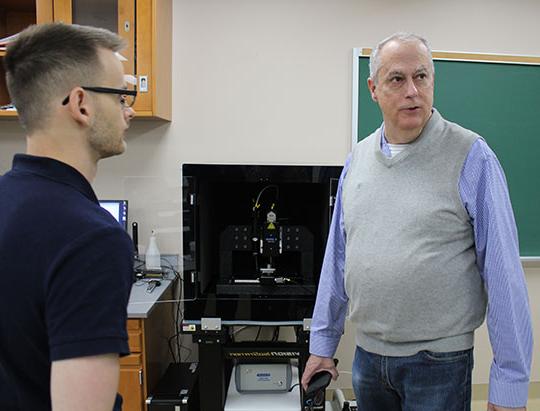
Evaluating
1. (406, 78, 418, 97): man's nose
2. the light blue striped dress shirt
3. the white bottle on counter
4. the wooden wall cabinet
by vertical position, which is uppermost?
the wooden wall cabinet

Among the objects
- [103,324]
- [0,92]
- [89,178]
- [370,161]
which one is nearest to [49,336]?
[103,324]

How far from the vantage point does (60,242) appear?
619 millimetres

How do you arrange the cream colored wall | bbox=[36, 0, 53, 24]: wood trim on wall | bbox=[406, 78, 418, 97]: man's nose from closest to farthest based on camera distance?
bbox=[406, 78, 418, 97]: man's nose < bbox=[36, 0, 53, 24]: wood trim on wall < the cream colored wall

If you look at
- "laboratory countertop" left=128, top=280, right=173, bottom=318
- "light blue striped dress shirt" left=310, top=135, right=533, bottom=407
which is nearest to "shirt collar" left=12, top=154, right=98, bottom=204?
"light blue striped dress shirt" left=310, top=135, right=533, bottom=407

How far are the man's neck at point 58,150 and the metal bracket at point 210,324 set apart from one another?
1.14 metres

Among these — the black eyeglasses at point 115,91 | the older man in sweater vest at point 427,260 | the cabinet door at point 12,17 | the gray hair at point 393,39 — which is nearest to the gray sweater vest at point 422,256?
the older man in sweater vest at point 427,260

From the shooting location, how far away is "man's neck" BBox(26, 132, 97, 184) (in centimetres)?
70

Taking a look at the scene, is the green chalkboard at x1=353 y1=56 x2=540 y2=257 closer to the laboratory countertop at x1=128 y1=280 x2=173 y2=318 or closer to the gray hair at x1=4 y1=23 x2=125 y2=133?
the laboratory countertop at x1=128 y1=280 x2=173 y2=318

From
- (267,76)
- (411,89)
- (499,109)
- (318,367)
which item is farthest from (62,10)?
(499,109)

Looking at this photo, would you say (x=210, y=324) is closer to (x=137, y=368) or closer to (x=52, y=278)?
(x=137, y=368)

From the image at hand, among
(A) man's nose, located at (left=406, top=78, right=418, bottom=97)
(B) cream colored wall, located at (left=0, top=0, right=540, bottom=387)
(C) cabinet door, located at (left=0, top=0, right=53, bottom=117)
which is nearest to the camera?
(A) man's nose, located at (left=406, top=78, right=418, bottom=97)

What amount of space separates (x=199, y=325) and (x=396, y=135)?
42.3 inches

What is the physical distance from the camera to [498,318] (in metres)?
1.04

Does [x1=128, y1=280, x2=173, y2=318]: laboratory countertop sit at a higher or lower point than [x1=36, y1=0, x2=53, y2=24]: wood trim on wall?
lower
